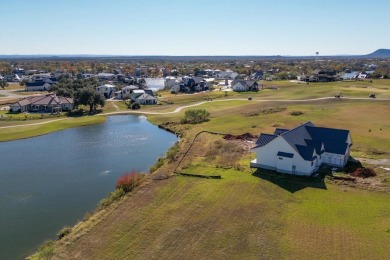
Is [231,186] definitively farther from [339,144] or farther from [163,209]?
[339,144]

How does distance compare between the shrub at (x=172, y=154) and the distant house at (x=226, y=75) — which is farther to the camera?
the distant house at (x=226, y=75)

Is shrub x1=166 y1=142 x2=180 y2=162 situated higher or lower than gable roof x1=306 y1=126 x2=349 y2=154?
lower

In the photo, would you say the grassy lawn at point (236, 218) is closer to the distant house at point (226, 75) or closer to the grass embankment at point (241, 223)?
the grass embankment at point (241, 223)

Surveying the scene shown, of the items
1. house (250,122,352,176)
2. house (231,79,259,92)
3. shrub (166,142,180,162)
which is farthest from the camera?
house (231,79,259,92)

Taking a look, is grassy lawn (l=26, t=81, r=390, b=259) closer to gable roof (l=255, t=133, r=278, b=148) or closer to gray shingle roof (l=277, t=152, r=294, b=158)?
gray shingle roof (l=277, t=152, r=294, b=158)

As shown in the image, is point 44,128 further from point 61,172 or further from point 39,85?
point 39,85

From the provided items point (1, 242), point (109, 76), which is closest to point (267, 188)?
point (1, 242)

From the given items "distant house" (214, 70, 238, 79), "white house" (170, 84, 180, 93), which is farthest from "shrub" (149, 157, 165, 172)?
"distant house" (214, 70, 238, 79)

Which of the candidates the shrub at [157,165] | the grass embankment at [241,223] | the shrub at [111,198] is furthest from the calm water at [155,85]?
the grass embankment at [241,223]
